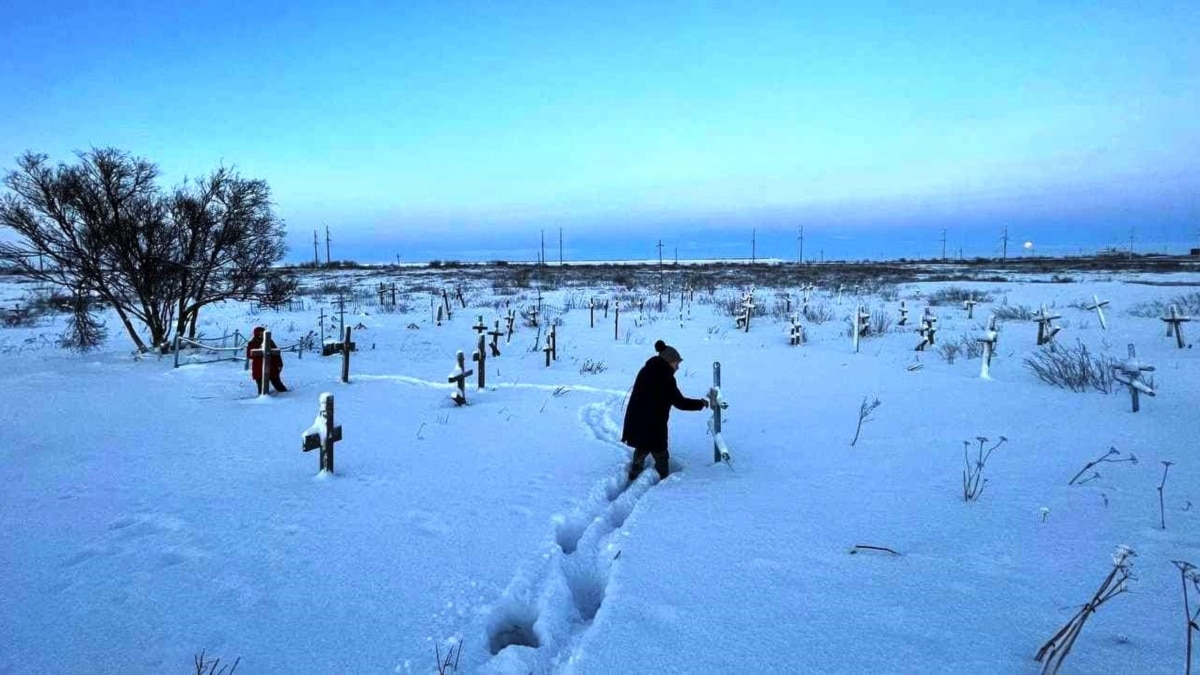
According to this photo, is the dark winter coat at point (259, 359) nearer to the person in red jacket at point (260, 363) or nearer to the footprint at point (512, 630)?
the person in red jacket at point (260, 363)

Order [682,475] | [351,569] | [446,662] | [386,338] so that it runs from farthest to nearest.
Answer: [386,338] < [682,475] < [351,569] < [446,662]

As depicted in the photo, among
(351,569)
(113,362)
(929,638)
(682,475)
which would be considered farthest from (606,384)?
(113,362)

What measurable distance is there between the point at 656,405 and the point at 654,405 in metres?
0.02

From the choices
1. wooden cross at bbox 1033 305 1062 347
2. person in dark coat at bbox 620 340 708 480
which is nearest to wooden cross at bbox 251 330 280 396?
person in dark coat at bbox 620 340 708 480

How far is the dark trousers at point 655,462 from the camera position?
18.8 feet

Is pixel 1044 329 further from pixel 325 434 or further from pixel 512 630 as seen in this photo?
pixel 325 434

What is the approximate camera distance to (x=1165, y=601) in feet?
10.5

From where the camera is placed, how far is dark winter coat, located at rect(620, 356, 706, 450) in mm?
5633

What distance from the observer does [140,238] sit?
12656mm

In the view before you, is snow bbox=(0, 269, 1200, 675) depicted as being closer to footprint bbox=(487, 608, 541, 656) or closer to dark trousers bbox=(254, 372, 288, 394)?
footprint bbox=(487, 608, 541, 656)

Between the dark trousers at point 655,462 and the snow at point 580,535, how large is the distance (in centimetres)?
16

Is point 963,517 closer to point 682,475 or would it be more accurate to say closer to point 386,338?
point 682,475

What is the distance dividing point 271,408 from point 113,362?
19.8 feet

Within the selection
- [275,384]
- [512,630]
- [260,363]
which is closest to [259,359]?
[260,363]
